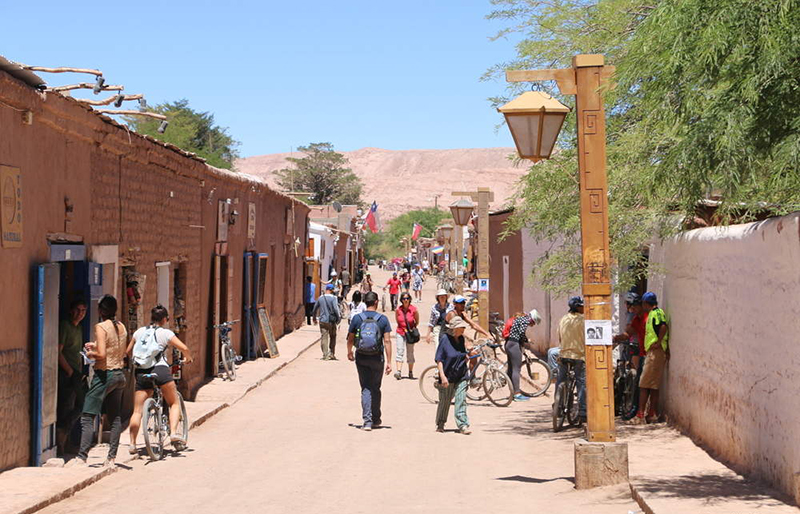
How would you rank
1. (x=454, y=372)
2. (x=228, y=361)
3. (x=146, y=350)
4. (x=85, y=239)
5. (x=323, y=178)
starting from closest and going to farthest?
(x=146, y=350) → (x=85, y=239) → (x=454, y=372) → (x=228, y=361) → (x=323, y=178)

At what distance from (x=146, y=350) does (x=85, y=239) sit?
174cm

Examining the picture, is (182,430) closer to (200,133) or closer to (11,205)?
(11,205)

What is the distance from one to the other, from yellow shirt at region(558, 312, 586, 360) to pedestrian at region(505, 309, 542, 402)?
3116 mm

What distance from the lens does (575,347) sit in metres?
12.7

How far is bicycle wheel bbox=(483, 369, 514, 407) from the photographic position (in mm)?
15500

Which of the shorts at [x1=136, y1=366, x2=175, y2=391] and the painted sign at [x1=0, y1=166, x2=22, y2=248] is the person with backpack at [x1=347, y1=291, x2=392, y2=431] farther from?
the painted sign at [x1=0, y1=166, x2=22, y2=248]

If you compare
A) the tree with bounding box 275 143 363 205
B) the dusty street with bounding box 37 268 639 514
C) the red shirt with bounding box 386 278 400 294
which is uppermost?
the tree with bounding box 275 143 363 205

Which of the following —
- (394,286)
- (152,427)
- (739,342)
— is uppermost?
(394,286)

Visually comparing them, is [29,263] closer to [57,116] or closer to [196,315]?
[57,116]

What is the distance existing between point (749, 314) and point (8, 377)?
654 cm

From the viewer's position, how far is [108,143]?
12.0 m

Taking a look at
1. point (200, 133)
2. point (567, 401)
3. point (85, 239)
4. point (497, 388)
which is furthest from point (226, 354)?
point (200, 133)

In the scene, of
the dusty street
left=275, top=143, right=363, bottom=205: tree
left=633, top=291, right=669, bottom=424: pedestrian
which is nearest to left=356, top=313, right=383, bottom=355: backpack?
the dusty street

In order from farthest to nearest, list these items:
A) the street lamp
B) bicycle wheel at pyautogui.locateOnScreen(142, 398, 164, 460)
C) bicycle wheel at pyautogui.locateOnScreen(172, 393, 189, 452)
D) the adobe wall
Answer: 1. bicycle wheel at pyautogui.locateOnScreen(172, 393, 189, 452)
2. bicycle wheel at pyautogui.locateOnScreen(142, 398, 164, 460)
3. the street lamp
4. the adobe wall
